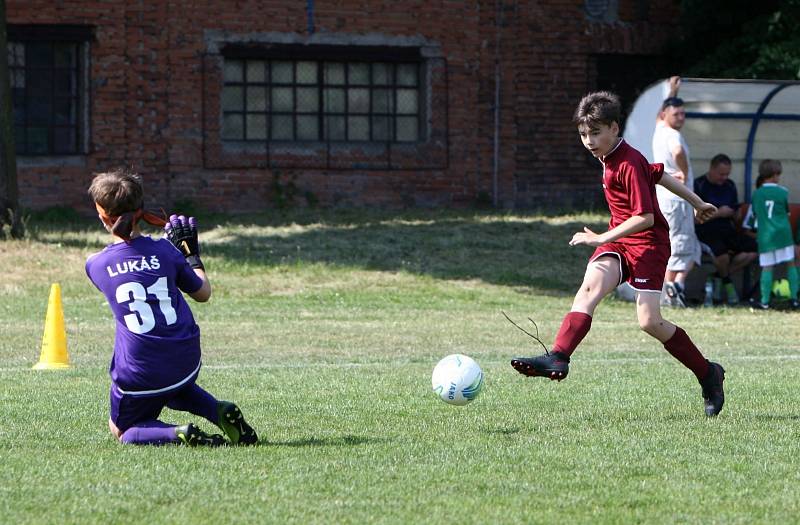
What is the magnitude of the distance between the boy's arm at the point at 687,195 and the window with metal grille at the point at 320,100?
1536 cm

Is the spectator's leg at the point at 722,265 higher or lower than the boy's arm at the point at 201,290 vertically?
lower

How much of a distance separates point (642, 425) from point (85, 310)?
9.15 meters

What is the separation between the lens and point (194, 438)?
6809mm

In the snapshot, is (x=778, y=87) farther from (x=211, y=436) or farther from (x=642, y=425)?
(x=211, y=436)

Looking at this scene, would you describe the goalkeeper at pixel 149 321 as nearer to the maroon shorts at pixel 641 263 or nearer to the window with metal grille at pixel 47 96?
the maroon shorts at pixel 641 263

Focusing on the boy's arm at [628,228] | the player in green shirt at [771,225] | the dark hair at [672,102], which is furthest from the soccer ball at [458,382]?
the player in green shirt at [771,225]

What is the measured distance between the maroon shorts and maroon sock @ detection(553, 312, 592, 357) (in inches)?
14.0

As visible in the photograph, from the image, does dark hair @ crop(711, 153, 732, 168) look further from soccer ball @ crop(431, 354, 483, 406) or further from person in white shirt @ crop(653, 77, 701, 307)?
soccer ball @ crop(431, 354, 483, 406)

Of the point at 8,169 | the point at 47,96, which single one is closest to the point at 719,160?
the point at 8,169

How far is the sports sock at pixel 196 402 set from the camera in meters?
6.93

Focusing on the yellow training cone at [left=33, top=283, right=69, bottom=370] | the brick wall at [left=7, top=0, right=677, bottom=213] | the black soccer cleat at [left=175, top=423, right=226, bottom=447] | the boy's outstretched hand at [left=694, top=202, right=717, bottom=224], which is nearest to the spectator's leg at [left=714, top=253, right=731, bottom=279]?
the brick wall at [left=7, top=0, right=677, bottom=213]

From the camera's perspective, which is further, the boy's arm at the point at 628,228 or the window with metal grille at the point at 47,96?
the window with metal grille at the point at 47,96

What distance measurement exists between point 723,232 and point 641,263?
936 centimetres

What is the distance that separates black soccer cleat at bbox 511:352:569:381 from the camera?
755cm
